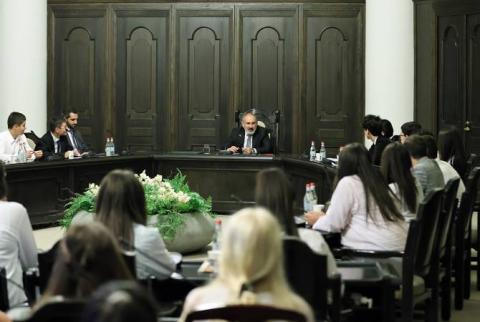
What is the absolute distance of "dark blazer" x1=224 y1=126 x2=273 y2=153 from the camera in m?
12.6

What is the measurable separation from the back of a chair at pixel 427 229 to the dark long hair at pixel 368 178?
0.72ft

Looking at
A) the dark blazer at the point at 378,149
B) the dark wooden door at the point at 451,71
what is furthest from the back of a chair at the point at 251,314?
the dark wooden door at the point at 451,71

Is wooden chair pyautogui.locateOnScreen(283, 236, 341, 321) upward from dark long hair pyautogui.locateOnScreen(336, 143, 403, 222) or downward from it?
downward

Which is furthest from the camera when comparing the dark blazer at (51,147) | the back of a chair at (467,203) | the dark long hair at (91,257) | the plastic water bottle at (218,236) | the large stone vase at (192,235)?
the dark blazer at (51,147)

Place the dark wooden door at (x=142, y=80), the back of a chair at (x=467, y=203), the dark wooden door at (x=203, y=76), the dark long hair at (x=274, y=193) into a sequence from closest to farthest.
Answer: the dark long hair at (x=274, y=193) < the back of a chair at (x=467, y=203) < the dark wooden door at (x=203, y=76) < the dark wooden door at (x=142, y=80)

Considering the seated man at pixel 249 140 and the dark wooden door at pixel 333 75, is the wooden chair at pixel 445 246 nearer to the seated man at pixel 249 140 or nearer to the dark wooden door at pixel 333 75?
the seated man at pixel 249 140

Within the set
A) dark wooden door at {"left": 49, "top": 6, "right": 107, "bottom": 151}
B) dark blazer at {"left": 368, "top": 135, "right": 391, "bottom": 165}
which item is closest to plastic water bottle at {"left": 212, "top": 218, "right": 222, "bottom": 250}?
dark blazer at {"left": 368, "top": 135, "right": 391, "bottom": 165}

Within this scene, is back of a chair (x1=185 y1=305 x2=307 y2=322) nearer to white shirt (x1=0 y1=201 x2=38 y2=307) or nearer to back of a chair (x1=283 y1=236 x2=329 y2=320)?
back of a chair (x1=283 y1=236 x2=329 y2=320)

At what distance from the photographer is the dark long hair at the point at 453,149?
25.9 ft

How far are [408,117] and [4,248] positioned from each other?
915 centimetres

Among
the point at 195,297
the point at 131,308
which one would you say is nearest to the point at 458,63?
the point at 195,297

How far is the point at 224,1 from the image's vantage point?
14734 mm

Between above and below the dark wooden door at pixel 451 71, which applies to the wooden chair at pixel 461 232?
below

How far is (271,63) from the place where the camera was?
1473 cm
